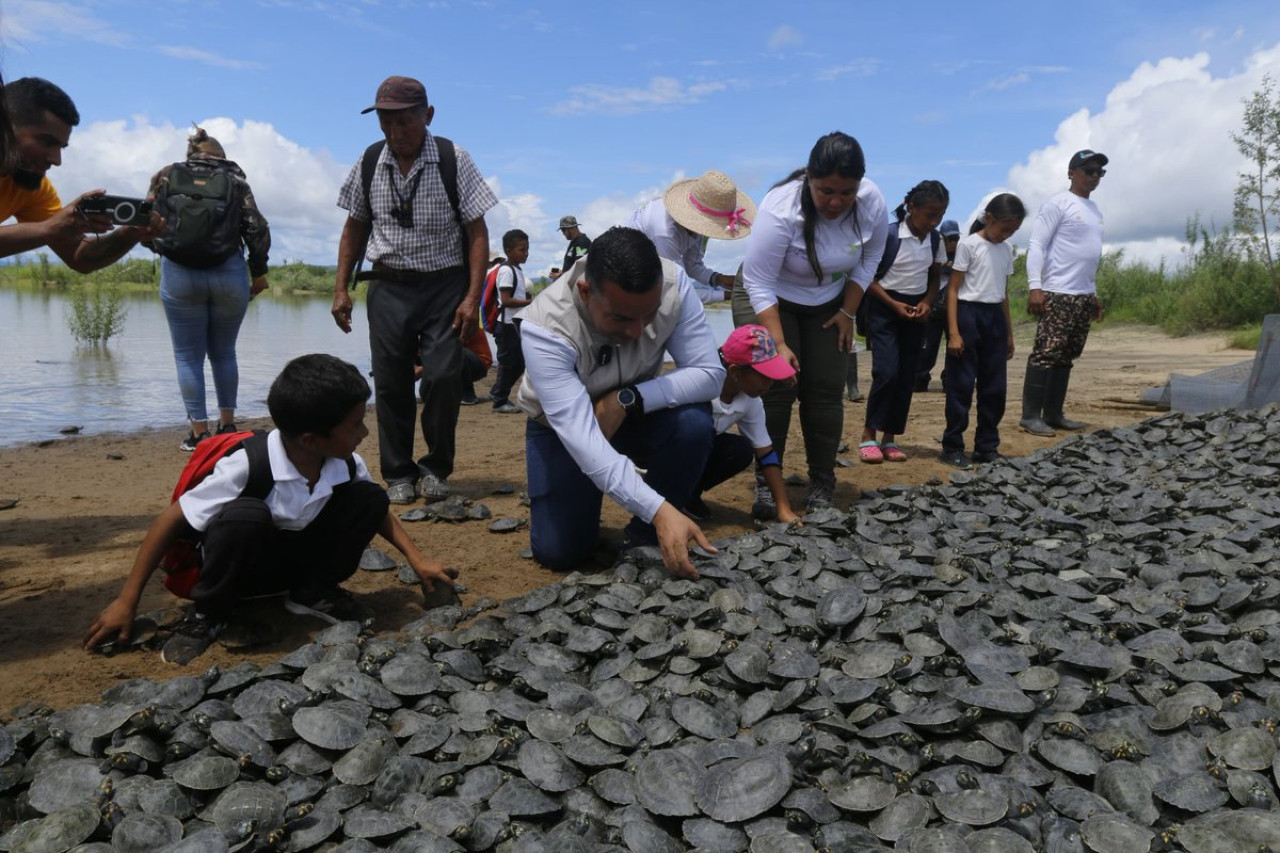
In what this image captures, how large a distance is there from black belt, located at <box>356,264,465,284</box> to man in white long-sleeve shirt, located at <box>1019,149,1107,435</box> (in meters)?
4.10

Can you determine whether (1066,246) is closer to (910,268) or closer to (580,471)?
(910,268)

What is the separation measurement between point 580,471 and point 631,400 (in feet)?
1.24

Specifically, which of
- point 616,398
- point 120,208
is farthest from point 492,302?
point 616,398

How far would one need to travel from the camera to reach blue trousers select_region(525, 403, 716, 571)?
3576 millimetres

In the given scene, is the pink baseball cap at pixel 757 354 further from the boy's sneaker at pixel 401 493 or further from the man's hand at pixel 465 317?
the boy's sneaker at pixel 401 493

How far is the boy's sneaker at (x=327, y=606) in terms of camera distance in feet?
10.1

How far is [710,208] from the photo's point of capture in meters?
4.77

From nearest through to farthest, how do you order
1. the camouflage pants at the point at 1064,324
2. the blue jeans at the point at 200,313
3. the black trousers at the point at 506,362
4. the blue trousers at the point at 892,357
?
the blue jeans at the point at 200,313
the blue trousers at the point at 892,357
the camouflage pants at the point at 1064,324
the black trousers at the point at 506,362

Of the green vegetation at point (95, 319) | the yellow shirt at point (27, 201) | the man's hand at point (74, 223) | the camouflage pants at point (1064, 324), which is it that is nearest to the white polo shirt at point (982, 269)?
the camouflage pants at point (1064, 324)

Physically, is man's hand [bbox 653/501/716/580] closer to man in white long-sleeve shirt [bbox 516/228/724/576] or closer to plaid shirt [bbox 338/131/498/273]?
man in white long-sleeve shirt [bbox 516/228/724/576]

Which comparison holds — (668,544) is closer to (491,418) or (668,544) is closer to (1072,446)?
(1072,446)

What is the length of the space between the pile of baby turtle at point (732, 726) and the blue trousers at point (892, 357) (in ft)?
8.47

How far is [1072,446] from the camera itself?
5746mm

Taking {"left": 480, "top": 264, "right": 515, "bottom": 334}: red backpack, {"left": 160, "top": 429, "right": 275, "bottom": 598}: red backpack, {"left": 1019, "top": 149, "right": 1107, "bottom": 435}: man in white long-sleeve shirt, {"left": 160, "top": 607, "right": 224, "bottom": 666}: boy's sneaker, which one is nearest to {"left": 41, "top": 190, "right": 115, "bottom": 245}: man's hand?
{"left": 160, "top": 429, "right": 275, "bottom": 598}: red backpack
